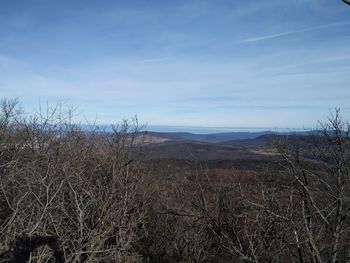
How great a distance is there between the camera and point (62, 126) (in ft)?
72.1

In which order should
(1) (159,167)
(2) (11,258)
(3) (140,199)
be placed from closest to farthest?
1. (2) (11,258)
2. (3) (140,199)
3. (1) (159,167)

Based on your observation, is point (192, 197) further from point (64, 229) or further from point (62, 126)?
point (62, 126)

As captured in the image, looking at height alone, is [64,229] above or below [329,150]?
below

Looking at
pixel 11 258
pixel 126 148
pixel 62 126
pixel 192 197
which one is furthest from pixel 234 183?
pixel 62 126

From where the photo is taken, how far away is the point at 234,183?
Result: 45.3 ft

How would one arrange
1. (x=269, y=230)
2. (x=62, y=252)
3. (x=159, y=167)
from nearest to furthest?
(x=62, y=252), (x=269, y=230), (x=159, y=167)

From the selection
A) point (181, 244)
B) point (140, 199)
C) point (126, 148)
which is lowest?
point (181, 244)

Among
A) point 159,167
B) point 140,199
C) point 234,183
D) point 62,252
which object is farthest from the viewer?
point 159,167

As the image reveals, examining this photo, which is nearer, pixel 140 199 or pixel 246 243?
pixel 246 243

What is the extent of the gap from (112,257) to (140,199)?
541 cm

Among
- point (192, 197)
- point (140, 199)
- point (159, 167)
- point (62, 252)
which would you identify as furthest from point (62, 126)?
point (62, 252)

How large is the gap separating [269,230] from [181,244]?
16.2 ft

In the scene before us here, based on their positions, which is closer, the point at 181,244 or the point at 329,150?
the point at 329,150

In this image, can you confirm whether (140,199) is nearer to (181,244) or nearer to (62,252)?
(181,244)
